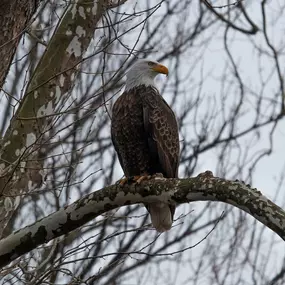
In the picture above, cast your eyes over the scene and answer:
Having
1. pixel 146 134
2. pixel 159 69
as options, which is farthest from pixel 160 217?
pixel 159 69

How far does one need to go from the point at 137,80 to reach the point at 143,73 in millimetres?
122

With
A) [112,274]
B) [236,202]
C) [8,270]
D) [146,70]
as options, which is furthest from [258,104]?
[236,202]

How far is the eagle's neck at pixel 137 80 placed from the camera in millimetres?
6703

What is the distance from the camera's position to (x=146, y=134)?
6.24m

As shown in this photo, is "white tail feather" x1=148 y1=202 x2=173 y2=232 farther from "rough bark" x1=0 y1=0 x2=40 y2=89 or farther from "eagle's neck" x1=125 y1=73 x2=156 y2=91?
"rough bark" x1=0 y1=0 x2=40 y2=89

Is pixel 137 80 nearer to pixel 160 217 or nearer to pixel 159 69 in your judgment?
pixel 159 69

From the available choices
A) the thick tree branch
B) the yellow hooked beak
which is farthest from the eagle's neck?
the thick tree branch

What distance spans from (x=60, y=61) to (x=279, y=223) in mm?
2839

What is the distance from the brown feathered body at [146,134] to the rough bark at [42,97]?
1.71ft

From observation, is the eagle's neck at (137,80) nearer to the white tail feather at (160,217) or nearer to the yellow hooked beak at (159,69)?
the yellow hooked beak at (159,69)

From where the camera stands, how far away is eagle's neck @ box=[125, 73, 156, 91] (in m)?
6.70

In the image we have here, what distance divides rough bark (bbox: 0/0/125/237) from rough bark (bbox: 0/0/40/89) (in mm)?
278

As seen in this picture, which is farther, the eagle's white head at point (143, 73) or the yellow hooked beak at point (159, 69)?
the yellow hooked beak at point (159, 69)

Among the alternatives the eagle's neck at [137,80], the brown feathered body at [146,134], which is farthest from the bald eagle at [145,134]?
the eagle's neck at [137,80]
